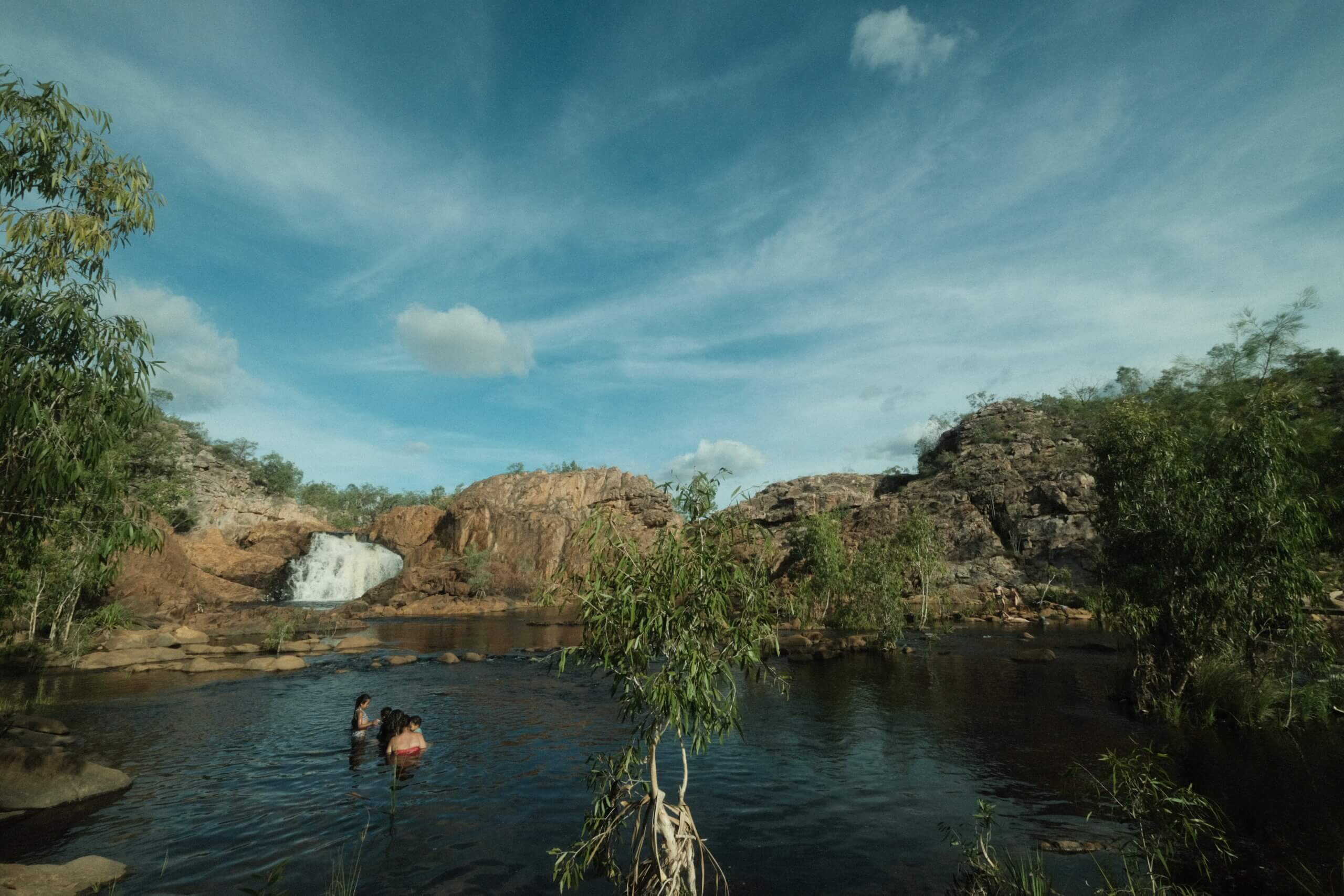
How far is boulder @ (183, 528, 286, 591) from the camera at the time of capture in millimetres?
69062

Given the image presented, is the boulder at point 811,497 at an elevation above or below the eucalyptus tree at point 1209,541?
above

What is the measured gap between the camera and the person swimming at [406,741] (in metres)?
19.0

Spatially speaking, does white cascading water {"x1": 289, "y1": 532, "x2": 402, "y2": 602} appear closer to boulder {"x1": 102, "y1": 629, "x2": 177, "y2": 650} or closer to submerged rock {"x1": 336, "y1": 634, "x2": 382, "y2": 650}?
submerged rock {"x1": 336, "y1": 634, "x2": 382, "y2": 650}

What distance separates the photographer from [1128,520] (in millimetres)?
20500

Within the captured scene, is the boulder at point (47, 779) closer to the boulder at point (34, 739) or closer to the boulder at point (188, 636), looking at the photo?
the boulder at point (34, 739)

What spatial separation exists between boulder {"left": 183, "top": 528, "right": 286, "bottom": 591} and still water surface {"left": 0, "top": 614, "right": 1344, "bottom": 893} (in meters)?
43.6

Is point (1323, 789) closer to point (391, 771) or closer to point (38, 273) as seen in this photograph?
point (391, 771)

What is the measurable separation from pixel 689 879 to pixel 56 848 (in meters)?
12.6

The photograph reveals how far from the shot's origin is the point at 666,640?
8.30 metres

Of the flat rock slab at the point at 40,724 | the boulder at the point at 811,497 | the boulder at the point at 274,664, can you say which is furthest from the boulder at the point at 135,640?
the boulder at the point at 811,497

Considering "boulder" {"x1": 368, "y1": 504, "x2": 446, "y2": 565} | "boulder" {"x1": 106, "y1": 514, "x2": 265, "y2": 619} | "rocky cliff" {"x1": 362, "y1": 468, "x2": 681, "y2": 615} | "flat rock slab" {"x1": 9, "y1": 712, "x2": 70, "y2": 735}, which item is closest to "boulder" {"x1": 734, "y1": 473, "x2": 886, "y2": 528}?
"rocky cliff" {"x1": 362, "y1": 468, "x2": 681, "y2": 615}

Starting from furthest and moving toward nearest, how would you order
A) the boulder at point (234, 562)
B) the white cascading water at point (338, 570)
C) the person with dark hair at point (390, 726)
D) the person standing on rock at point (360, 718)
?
the white cascading water at point (338, 570) < the boulder at point (234, 562) < the person standing on rock at point (360, 718) < the person with dark hair at point (390, 726)

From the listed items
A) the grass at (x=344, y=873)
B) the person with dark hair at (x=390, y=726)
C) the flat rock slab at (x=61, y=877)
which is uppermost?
the person with dark hair at (x=390, y=726)

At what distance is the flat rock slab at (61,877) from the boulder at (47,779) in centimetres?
479
